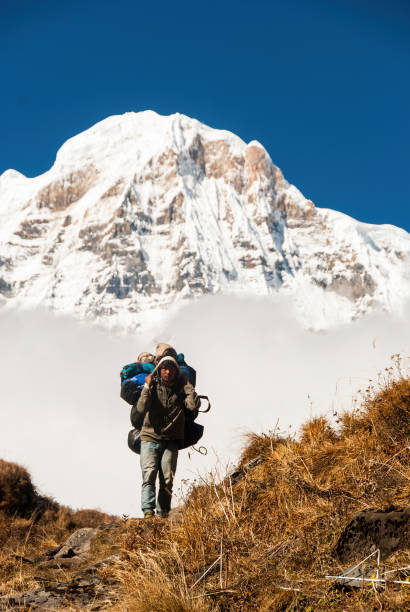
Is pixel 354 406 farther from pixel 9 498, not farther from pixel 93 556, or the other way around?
pixel 9 498

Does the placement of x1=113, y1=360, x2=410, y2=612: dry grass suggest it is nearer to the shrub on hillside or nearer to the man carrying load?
the man carrying load

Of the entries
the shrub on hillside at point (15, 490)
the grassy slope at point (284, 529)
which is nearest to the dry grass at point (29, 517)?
the shrub on hillside at point (15, 490)

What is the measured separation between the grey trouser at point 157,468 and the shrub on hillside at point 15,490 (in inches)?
176

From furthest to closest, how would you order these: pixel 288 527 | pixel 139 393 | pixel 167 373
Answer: pixel 139 393 → pixel 167 373 → pixel 288 527

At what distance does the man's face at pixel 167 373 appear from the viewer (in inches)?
321

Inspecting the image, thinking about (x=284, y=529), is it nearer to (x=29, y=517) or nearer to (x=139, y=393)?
(x=139, y=393)

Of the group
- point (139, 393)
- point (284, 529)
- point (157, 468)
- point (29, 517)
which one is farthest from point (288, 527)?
point (29, 517)

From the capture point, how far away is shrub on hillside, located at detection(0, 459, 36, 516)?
38.1ft

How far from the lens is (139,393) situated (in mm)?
8609

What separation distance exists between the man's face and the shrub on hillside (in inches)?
207

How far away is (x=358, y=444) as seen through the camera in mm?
6102

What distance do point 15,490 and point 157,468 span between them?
16.5 ft

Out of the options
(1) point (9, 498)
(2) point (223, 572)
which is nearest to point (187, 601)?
(2) point (223, 572)

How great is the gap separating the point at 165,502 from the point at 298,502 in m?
3.54
